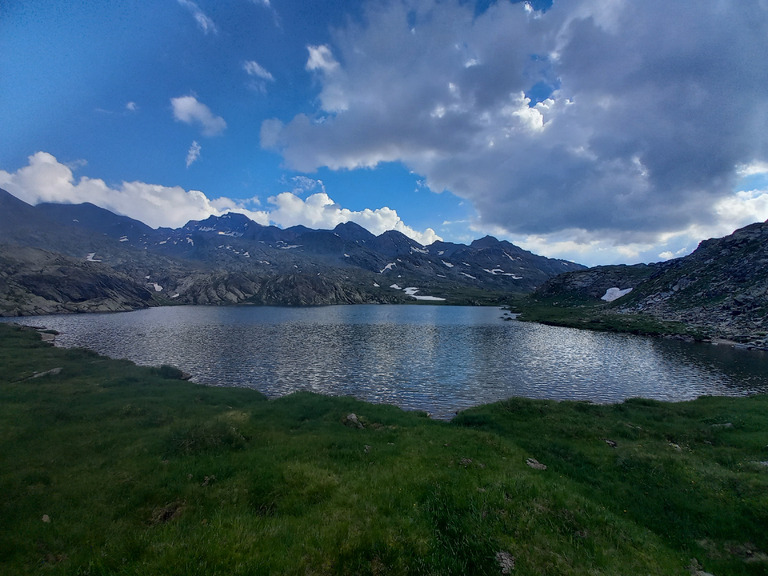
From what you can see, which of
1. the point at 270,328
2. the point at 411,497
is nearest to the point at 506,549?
the point at 411,497

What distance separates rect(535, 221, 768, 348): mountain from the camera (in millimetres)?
99188

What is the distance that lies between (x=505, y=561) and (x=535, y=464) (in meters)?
11.7

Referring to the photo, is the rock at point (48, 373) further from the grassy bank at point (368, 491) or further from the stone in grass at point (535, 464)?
the stone in grass at point (535, 464)

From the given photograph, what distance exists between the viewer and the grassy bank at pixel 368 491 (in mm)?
10656

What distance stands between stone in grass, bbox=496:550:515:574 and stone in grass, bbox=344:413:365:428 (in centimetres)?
1872

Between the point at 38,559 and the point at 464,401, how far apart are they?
38050 millimetres

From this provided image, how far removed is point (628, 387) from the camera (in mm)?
49562

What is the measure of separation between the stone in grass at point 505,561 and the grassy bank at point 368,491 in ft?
0.23

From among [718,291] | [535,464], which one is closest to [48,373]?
[535,464]

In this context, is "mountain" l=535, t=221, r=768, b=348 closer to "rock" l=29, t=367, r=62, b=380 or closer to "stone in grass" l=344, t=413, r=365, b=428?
"stone in grass" l=344, t=413, r=365, b=428

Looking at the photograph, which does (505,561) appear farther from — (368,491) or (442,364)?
(442,364)

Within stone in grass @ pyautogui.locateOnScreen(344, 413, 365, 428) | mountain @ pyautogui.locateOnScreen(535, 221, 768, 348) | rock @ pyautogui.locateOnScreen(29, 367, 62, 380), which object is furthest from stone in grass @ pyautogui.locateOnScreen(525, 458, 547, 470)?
mountain @ pyautogui.locateOnScreen(535, 221, 768, 348)

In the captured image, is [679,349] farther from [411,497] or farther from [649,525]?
[411,497]

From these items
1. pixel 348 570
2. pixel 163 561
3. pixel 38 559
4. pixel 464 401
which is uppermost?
pixel 163 561
